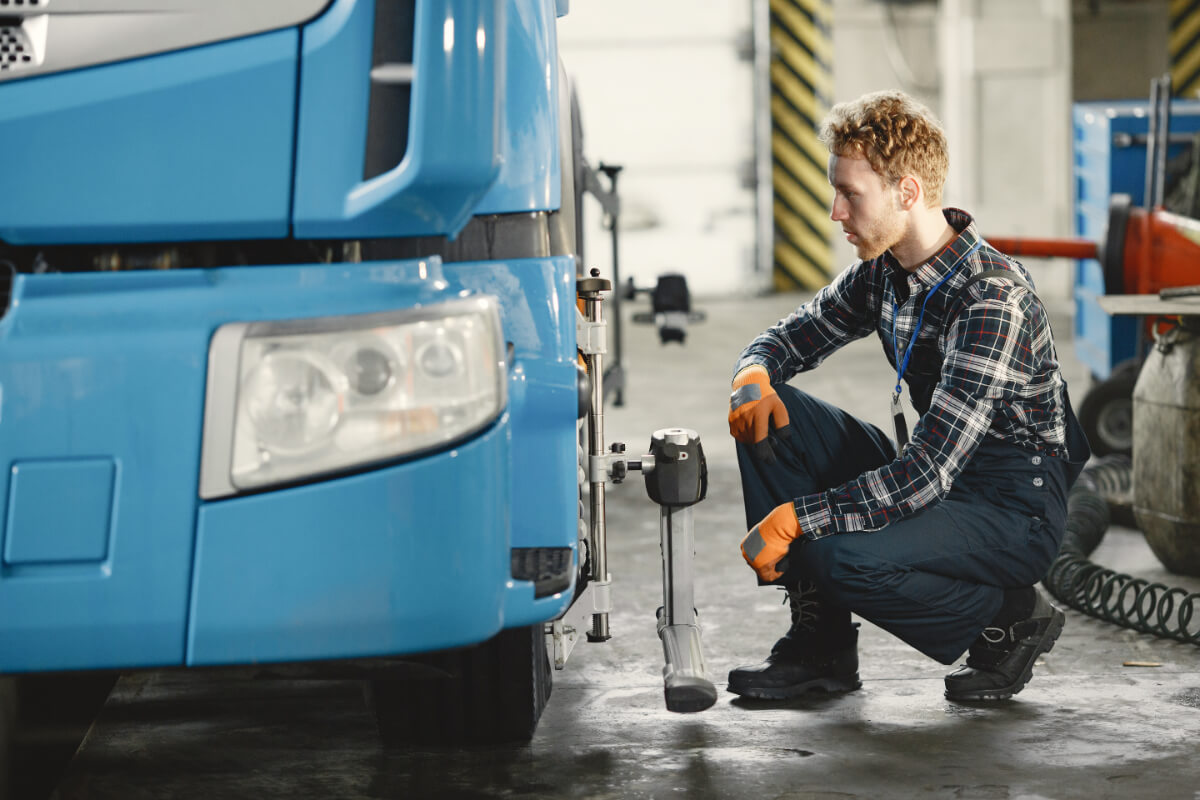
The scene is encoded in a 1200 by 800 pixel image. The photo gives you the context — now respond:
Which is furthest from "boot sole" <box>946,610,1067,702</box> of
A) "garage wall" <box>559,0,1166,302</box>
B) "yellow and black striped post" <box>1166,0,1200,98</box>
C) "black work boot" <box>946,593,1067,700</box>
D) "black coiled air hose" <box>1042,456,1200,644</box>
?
"yellow and black striped post" <box>1166,0,1200,98</box>

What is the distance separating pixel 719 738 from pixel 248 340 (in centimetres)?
141

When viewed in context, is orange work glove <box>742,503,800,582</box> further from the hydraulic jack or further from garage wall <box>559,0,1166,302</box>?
garage wall <box>559,0,1166,302</box>

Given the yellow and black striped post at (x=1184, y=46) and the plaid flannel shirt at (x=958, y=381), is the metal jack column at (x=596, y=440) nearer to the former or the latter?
the plaid flannel shirt at (x=958, y=381)

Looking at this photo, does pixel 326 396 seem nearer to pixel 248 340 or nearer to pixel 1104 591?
pixel 248 340

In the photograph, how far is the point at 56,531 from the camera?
1.55 metres

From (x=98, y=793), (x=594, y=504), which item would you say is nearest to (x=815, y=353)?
(x=594, y=504)

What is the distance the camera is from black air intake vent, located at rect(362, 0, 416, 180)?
1637 millimetres

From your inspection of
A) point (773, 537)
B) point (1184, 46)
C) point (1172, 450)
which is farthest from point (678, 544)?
point (1184, 46)

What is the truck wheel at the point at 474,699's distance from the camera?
255 centimetres

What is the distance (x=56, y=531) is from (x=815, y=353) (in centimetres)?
183

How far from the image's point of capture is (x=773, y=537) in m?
2.62

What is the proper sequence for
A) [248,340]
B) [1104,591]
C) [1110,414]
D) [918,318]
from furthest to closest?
1. [1110,414]
2. [1104,591]
3. [918,318]
4. [248,340]

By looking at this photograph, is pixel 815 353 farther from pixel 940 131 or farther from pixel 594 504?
pixel 594 504

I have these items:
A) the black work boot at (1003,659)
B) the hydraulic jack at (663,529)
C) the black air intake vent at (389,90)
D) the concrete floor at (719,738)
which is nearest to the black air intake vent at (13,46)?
the black air intake vent at (389,90)
